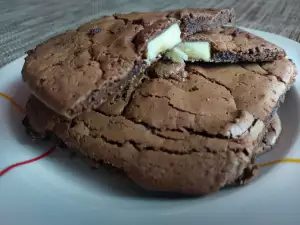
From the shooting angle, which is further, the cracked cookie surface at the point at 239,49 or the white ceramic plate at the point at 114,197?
the cracked cookie surface at the point at 239,49

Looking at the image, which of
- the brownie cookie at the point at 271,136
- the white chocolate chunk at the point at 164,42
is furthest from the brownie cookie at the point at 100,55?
the brownie cookie at the point at 271,136

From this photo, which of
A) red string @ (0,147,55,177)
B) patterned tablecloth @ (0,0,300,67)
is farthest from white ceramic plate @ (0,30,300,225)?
patterned tablecloth @ (0,0,300,67)

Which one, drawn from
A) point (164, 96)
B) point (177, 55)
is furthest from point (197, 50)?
point (164, 96)

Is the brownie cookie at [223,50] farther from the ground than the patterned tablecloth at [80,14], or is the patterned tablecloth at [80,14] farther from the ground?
the brownie cookie at [223,50]

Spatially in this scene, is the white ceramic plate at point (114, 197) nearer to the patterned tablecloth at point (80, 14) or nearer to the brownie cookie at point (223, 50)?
the brownie cookie at point (223, 50)

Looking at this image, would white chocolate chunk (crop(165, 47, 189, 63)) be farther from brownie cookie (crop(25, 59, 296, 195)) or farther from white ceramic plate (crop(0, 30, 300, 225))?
white ceramic plate (crop(0, 30, 300, 225))
